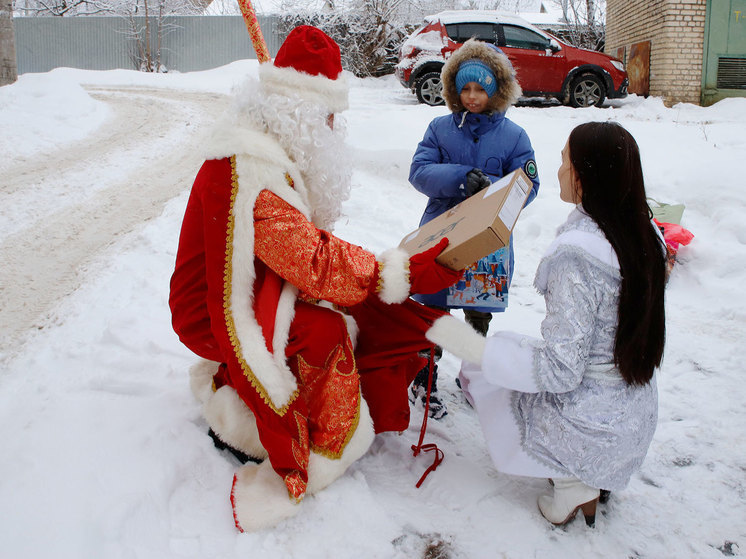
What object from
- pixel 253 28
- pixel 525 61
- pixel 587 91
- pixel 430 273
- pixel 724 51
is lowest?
pixel 430 273

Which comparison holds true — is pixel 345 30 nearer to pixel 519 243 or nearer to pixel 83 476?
pixel 519 243

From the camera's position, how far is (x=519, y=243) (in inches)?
209

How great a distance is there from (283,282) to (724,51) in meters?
11.5

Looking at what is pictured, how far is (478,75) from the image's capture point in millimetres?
2855

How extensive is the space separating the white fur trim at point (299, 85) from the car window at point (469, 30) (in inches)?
366

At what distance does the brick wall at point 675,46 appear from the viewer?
1033 centimetres

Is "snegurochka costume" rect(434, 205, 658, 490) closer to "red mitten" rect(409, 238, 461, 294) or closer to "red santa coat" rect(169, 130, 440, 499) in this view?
"red mitten" rect(409, 238, 461, 294)

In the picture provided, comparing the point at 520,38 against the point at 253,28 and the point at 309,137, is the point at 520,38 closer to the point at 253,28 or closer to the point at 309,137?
the point at 253,28

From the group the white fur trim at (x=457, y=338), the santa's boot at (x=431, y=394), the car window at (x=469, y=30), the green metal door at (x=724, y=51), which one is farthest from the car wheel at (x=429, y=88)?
the white fur trim at (x=457, y=338)

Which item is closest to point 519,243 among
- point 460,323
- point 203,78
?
point 460,323

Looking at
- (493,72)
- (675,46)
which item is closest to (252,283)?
(493,72)

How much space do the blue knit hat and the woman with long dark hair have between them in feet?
3.22

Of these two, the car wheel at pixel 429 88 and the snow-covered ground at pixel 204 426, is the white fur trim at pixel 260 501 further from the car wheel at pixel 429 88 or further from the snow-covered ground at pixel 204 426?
the car wheel at pixel 429 88

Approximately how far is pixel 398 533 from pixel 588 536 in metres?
0.69
